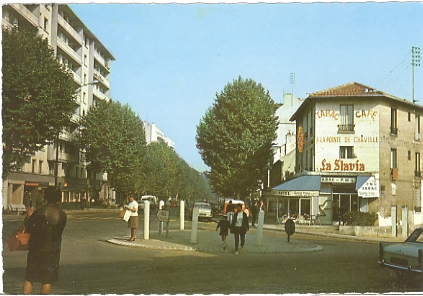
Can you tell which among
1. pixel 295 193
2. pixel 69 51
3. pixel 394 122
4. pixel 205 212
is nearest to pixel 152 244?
pixel 295 193

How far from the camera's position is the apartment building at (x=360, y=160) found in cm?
3706

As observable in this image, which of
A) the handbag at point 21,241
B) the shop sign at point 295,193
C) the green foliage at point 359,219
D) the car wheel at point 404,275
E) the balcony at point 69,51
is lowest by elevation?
the car wheel at point 404,275

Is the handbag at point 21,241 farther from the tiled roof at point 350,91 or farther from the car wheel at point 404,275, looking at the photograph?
the tiled roof at point 350,91

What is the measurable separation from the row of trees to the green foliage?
18.5 meters

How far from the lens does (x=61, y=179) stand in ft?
170

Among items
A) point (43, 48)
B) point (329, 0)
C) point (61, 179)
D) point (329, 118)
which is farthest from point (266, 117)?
point (329, 0)

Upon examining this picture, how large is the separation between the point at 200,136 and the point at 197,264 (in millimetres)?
25160

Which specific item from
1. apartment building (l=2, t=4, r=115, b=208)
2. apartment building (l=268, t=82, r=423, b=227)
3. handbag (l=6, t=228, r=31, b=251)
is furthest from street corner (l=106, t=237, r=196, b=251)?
apartment building (l=268, t=82, r=423, b=227)

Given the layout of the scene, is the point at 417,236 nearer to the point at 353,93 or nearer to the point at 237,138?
the point at 353,93

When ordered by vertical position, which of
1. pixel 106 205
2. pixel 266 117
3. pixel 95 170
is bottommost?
pixel 106 205

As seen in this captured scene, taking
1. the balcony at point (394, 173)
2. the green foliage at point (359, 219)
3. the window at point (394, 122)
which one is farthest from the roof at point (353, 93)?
the green foliage at point (359, 219)

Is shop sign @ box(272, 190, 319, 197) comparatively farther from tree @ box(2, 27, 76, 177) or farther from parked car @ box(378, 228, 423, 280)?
parked car @ box(378, 228, 423, 280)

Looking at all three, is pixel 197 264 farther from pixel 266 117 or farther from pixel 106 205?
pixel 106 205

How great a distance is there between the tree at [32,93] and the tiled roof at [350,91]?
1821cm
